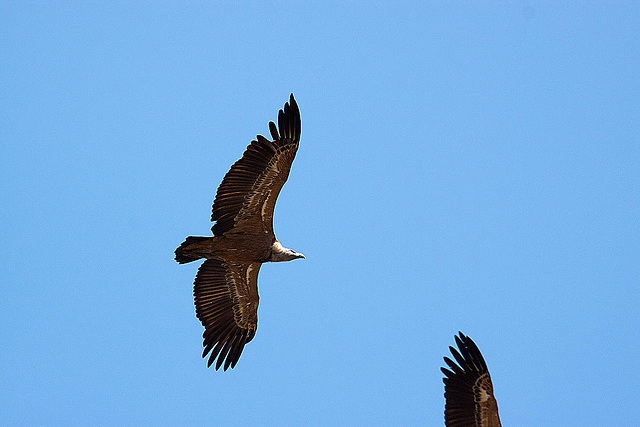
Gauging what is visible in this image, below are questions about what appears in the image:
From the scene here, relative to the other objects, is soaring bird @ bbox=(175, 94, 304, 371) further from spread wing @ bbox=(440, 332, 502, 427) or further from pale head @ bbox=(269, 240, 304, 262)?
spread wing @ bbox=(440, 332, 502, 427)

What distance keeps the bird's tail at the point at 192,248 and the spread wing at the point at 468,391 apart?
4981mm

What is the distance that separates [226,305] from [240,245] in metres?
1.65

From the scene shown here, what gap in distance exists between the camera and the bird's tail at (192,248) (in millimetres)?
15586

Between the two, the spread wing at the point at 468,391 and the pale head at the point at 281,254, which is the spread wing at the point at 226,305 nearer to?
the pale head at the point at 281,254

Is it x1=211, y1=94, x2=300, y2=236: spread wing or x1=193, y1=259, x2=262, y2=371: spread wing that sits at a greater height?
x1=211, y1=94, x2=300, y2=236: spread wing

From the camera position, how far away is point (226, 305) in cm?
1706

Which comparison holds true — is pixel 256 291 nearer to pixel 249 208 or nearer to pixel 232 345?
pixel 232 345

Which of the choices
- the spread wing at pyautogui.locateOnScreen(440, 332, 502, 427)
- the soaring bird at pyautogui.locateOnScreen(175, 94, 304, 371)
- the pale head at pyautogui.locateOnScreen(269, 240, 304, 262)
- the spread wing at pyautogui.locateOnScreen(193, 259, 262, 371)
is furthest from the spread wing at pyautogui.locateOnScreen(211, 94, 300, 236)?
the spread wing at pyautogui.locateOnScreen(440, 332, 502, 427)

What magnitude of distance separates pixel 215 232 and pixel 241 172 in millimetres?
1356

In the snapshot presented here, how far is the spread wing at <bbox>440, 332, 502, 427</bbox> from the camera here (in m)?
13.7

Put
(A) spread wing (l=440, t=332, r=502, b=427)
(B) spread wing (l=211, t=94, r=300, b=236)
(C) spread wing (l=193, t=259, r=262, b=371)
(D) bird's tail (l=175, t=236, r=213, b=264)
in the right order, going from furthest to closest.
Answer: (C) spread wing (l=193, t=259, r=262, b=371), (D) bird's tail (l=175, t=236, r=213, b=264), (B) spread wing (l=211, t=94, r=300, b=236), (A) spread wing (l=440, t=332, r=502, b=427)

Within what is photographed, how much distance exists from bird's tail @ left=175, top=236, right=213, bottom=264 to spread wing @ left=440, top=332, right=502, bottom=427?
196 inches

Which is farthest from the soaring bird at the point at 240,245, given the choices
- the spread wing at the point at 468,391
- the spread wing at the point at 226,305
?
the spread wing at the point at 468,391

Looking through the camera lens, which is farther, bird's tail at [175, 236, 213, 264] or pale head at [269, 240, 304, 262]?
pale head at [269, 240, 304, 262]
